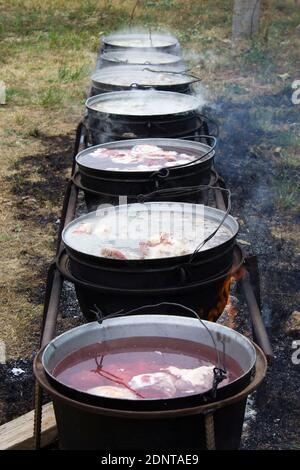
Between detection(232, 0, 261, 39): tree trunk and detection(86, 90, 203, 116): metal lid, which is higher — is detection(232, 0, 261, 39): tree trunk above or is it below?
below

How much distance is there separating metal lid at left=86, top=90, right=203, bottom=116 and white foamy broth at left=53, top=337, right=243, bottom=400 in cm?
307

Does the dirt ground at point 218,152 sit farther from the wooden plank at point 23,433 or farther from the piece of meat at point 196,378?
the piece of meat at point 196,378

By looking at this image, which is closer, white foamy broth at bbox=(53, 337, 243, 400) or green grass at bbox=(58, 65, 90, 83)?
white foamy broth at bbox=(53, 337, 243, 400)

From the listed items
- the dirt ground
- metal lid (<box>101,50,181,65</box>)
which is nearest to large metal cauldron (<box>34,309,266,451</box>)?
the dirt ground

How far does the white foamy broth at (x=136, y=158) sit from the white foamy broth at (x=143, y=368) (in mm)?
1816

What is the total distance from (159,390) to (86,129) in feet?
12.3

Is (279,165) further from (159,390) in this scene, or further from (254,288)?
(159,390)

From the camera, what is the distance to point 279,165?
8.31 m

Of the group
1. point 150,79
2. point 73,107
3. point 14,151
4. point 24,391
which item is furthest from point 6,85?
point 24,391

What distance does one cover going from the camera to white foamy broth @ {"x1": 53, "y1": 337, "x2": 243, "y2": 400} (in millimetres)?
2773

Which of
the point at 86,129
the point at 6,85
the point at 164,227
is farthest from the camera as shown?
the point at 6,85

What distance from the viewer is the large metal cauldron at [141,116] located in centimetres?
548

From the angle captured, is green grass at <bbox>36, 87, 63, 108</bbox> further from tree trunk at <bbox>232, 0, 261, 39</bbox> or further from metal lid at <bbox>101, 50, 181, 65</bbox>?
tree trunk at <bbox>232, 0, 261, 39</bbox>

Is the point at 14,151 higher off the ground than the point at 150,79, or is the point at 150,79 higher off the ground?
the point at 150,79
